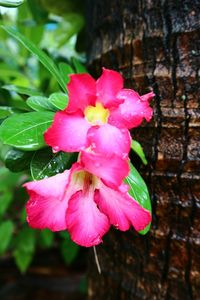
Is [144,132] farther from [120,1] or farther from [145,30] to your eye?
[120,1]

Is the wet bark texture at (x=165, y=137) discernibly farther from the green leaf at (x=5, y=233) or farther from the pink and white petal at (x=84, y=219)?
the green leaf at (x=5, y=233)

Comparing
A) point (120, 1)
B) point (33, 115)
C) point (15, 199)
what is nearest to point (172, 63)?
point (120, 1)

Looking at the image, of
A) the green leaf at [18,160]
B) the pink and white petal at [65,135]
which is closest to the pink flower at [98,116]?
the pink and white petal at [65,135]

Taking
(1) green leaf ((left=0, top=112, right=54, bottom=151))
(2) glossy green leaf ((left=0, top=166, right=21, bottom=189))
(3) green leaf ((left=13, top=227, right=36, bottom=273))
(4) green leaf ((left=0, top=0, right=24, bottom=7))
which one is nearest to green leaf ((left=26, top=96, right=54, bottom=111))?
(1) green leaf ((left=0, top=112, right=54, bottom=151))

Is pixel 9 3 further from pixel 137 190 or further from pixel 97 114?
pixel 137 190

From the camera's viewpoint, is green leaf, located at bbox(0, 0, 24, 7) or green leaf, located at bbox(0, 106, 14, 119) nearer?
green leaf, located at bbox(0, 0, 24, 7)

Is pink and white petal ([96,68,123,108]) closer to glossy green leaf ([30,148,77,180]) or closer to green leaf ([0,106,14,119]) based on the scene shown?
glossy green leaf ([30,148,77,180])

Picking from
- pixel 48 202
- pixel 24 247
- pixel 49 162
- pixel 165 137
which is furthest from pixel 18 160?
pixel 24 247
